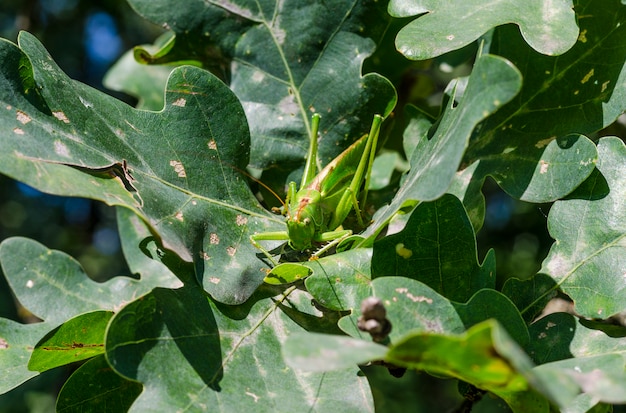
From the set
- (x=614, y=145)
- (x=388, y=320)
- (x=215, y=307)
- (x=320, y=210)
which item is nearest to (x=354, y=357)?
(x=388, y=320)

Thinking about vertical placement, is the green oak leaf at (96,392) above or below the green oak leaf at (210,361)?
below

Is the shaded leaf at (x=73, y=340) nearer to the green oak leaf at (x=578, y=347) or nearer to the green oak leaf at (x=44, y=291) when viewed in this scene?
the green oak leaf at (x=44, y=291)

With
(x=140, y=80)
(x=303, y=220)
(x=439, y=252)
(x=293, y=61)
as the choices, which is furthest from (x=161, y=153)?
(x=140, y=80)

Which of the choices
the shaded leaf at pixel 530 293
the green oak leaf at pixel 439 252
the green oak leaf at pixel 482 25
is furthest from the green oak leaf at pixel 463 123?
the shaded leaf at pixel 530 293

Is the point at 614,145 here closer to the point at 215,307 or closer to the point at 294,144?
the point at 294,144

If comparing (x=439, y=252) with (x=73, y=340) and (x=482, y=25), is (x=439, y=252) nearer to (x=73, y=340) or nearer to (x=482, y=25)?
(x=482, y=25)

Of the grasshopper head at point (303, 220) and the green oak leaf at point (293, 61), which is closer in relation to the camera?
the grasshopper head at point (303, 220)
